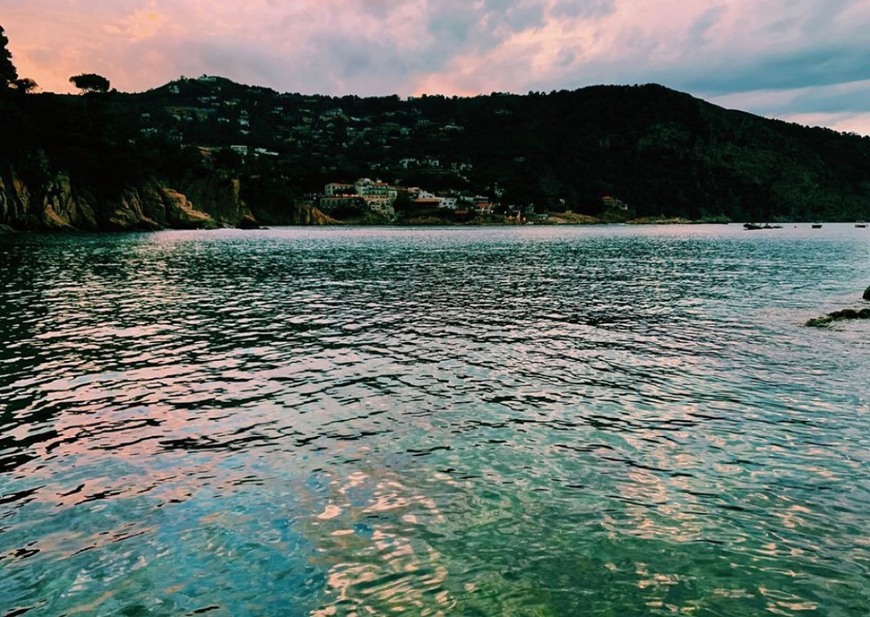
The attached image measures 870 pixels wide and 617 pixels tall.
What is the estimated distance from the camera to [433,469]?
1148 centimetres

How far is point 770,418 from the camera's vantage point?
559 inches

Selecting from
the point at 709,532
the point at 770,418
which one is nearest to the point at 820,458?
the point at 770,418

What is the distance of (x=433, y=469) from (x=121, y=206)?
499ft

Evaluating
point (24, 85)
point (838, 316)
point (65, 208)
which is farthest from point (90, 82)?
point (838, 316)

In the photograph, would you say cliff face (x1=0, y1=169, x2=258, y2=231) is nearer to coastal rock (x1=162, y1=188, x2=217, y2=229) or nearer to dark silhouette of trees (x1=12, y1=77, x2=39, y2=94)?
coastal rock (x1=162, y1=188, x2=217, y2=229)

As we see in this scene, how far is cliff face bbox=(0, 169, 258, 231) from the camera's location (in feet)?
362

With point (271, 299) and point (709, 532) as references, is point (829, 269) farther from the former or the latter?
point (709, 532)

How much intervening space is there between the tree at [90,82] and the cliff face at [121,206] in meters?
26.8

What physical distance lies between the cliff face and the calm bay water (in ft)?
347

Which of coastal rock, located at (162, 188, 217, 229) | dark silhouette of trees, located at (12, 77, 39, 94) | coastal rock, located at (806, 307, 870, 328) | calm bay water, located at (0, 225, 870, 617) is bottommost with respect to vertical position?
calm bay water, located at (0, 225, 870, 617)

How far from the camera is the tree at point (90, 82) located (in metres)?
145

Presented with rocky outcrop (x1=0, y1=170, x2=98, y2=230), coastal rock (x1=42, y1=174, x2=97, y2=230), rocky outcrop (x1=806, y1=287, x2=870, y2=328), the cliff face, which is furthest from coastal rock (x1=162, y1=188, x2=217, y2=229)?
rocky outcrop (x1=806, y1=287, x2=870, y2=328)

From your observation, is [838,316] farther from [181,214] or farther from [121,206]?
[181,214]

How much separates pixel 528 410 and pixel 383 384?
4.92 metres
